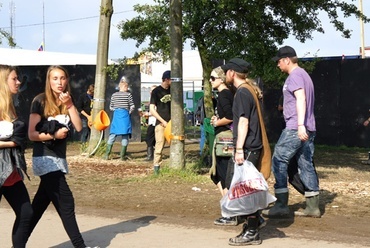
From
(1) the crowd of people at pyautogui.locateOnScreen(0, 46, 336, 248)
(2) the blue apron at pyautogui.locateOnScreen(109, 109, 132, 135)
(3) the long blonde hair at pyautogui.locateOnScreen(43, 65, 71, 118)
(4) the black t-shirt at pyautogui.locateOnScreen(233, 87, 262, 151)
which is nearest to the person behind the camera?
(1) the crowd of people at pyautogui.locateOnScreen(0, 46, 336, 248)

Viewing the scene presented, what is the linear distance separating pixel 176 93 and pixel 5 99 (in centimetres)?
550

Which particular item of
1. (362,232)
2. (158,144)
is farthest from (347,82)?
(362,232)

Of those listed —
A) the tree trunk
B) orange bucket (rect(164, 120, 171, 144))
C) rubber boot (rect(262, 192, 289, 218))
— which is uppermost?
the tree trunk

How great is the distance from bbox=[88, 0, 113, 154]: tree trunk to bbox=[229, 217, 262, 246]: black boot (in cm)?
950

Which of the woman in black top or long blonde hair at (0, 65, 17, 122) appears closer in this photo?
long blonde hair at (0, 65, 17, 122)

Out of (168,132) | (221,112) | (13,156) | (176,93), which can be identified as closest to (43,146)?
Result: (13,156)

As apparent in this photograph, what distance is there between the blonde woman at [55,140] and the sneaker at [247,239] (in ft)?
4.91

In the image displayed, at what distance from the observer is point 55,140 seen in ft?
21.3

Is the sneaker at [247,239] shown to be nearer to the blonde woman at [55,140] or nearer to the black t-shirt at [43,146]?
the blonde woman at [55,140]

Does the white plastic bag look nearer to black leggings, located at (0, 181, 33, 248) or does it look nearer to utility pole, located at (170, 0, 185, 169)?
black leggings, located at (0, 181, 33, 248)

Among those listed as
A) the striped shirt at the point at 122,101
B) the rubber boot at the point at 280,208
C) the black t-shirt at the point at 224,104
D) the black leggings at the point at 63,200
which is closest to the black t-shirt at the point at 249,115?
the black t-shirt at the point at 224,104

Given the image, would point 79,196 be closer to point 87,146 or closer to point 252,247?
point 252,247

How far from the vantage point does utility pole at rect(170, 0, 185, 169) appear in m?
11.6

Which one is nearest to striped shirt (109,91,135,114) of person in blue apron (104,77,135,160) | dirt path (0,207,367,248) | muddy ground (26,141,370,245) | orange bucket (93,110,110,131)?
person in blue apron (104,77,135,160)
